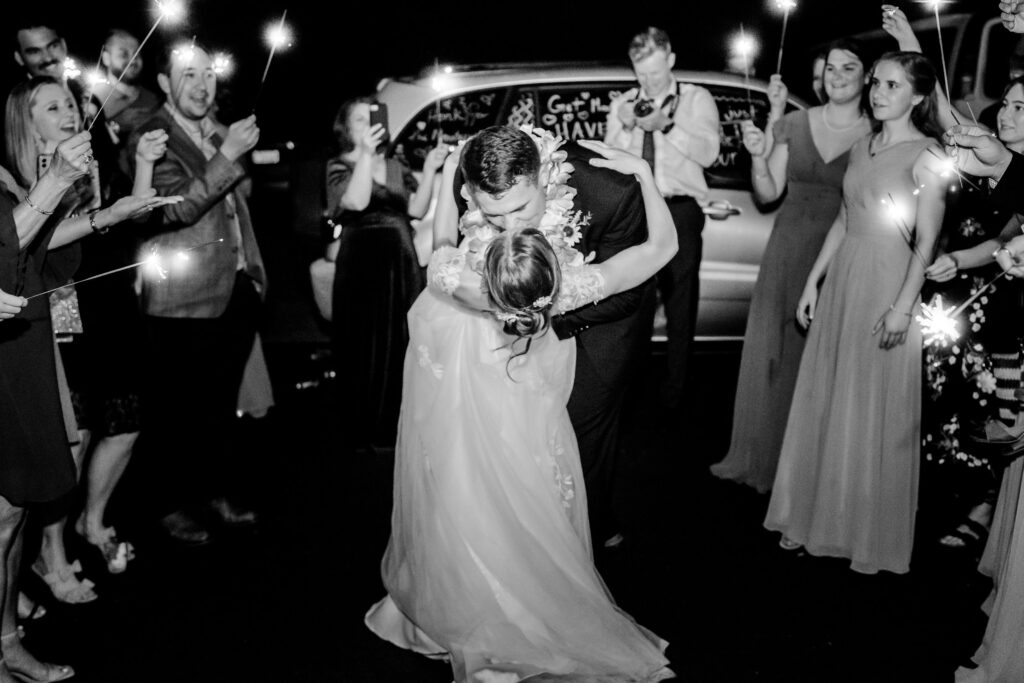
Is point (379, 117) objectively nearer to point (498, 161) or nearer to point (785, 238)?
point (785, 238)

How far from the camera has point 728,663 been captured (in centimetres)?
298

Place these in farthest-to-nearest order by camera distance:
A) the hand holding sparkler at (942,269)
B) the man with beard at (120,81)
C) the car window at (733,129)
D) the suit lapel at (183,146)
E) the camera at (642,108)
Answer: the car window at (733,129) → the camera at (642,108) → the man with beard at (120,81) → the suit lapel at (183,146) → the hand holding sparkler at (942,269)

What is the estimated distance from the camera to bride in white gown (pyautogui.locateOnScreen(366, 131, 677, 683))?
276cm

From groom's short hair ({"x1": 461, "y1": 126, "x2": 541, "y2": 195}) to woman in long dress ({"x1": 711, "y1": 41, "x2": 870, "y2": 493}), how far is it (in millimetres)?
1798

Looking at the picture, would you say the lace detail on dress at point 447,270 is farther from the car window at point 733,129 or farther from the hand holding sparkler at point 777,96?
the car window at point 733,129

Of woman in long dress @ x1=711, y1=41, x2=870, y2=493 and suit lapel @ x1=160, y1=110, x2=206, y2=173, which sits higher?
suit lapel @ x1=160, y1=110, x2=206, y2=173

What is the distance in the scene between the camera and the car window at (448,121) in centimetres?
514

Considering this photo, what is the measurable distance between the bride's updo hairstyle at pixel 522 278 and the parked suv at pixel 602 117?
2776 millimetres

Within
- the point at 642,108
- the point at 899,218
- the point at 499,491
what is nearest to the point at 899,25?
the point at 899,218

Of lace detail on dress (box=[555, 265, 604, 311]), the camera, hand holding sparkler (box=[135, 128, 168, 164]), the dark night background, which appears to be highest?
the dark night background

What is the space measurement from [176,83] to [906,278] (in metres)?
2.80

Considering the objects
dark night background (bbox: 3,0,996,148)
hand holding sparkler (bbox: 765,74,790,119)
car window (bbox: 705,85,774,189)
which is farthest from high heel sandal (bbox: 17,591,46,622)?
dark night background (bbox: 3,0,996,148)

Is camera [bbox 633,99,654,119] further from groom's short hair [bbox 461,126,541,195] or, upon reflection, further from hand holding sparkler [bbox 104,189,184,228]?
hand holding sparkler [bbox 104,189,184,228]

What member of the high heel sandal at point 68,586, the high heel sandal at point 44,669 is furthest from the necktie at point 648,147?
the high heel sandal at point 44,669
